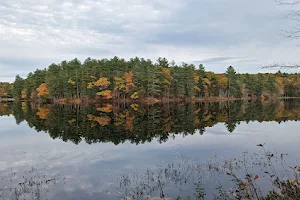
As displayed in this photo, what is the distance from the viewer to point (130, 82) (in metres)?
85.9

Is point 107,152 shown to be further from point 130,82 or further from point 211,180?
point 130,82

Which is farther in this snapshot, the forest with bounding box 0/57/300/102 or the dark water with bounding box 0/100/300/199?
the forest with bounding box 0/57/300/102

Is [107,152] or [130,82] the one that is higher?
[130,82]

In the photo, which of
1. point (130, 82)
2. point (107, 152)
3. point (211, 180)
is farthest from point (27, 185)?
point (130, 82)

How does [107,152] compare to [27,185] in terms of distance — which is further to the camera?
[107,152]

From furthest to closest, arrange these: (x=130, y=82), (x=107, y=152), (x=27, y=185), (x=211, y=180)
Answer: (x=130, y=82), (x=107, y=152), (x=211, y=180), (x=27, y=185)

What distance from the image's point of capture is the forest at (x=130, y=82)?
285 ft

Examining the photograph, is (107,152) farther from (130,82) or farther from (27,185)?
(130,82)

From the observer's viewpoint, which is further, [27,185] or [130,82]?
[130,82]

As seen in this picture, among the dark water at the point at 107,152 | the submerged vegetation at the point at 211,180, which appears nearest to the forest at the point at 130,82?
the dark water at the point at 107,152

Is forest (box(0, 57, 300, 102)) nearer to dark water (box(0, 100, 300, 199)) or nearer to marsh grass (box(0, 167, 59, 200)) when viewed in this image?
dark water (box(0, 100, 300, 199))

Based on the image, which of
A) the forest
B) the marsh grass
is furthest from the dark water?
the forest

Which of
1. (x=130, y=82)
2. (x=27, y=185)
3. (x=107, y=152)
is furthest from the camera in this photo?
(x=130, y=82)

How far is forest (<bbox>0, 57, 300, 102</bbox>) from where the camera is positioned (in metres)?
86.9
